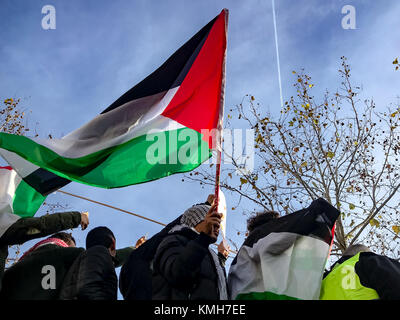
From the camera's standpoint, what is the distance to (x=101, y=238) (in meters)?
3.75

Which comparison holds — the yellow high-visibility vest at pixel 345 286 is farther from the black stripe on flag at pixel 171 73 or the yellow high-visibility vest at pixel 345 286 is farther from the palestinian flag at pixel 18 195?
the palestinian flag at pixel 18 195

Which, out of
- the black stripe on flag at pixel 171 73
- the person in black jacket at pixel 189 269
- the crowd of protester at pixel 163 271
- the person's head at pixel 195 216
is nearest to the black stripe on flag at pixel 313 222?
the crowd of protester at pixel 163 271

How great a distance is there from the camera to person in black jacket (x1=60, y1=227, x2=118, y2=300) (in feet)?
10.9

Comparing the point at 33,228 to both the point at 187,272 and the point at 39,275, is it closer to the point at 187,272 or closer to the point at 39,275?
the point at 39,275

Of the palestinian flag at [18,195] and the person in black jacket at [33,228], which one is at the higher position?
the palestinian flag at [18,195]

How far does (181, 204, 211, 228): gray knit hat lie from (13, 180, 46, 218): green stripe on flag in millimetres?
Answer: 1715

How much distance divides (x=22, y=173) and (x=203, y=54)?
2316 mm

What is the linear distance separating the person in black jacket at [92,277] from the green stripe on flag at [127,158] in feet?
3.66

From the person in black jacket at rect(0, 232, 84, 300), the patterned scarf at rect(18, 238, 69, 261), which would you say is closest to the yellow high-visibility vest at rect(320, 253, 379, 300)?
the person in black jacket at rect(0, 232, 84, 300)

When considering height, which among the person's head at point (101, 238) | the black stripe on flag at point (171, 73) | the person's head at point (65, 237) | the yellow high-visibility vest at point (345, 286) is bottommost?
the yellow high-visibility vest at point (345, 286)

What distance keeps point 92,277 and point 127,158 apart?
1.66m

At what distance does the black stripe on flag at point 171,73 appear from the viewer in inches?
208

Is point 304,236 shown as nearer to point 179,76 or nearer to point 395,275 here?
point 395,275
